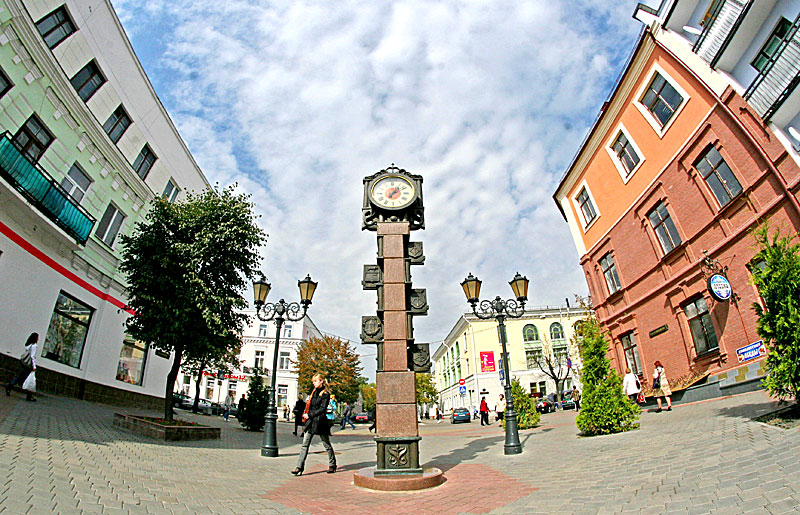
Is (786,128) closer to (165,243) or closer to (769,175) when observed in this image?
(769,175)

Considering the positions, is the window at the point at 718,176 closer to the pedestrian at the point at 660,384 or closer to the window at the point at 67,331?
the pedestrian at the point at 660,384

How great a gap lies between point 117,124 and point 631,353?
27696 mm

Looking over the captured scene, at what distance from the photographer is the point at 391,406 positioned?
23.7 ft

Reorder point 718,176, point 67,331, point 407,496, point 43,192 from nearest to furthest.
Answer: point 407,496, point 43,192, point 718,176, point 67,331

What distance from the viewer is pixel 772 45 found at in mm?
12695

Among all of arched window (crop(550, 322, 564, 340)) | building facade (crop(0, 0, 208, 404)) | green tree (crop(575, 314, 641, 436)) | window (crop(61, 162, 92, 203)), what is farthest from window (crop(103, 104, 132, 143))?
arched window (crop(550, 322, 564, 340))

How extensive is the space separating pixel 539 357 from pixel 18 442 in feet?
153

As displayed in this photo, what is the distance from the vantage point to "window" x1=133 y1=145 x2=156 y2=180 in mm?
19422

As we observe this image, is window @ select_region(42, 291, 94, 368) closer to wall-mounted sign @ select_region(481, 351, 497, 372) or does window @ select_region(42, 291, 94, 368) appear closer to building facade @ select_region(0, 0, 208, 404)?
building facade @ select_region(0, 0, 208, 404)

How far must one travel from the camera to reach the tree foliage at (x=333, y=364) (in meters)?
34.7

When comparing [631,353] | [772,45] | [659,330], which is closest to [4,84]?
[772,45]

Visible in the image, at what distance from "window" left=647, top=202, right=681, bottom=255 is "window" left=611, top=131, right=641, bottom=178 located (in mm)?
2640

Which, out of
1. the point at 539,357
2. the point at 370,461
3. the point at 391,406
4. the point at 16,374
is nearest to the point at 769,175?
the point at 391,406

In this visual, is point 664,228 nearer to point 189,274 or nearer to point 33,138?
point 189,274
